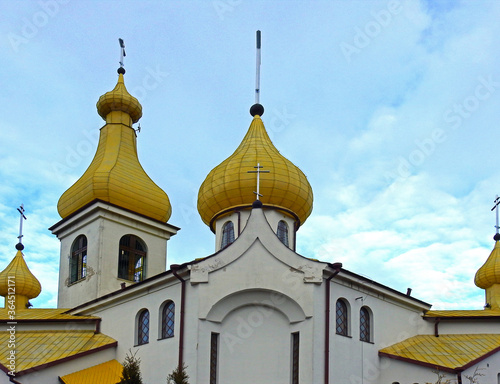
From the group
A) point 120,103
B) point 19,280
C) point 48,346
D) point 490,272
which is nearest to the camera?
point 48,346

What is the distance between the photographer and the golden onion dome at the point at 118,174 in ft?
91.8

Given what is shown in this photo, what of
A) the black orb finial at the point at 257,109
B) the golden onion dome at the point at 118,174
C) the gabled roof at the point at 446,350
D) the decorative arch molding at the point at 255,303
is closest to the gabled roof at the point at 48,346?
the decorative arch molding at the point at 255,303

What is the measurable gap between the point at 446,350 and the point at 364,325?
2.42 m

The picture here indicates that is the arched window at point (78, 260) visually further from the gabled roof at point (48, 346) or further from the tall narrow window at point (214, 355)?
the tall narrow window at point (214, 355)

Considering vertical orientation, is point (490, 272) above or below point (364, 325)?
above

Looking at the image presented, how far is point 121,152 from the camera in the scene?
97.3 feet

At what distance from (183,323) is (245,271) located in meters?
2.10

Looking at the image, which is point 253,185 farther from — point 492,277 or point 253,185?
point 492,277

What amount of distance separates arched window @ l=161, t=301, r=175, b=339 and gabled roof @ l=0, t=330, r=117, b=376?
2292 mm

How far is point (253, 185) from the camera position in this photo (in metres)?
24.2

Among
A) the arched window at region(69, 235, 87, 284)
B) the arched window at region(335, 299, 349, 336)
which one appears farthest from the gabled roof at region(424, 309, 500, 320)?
the arched window at region(69, 235, 87, 284)

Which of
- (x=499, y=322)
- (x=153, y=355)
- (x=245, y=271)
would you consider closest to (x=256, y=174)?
(x=245, y=271)

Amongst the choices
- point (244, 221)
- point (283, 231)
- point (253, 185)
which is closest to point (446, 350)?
point (283, 231)

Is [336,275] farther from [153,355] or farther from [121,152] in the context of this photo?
[121,152]
